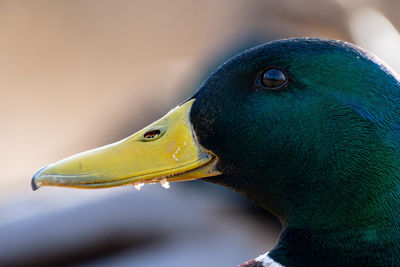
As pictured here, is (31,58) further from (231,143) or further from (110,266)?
(231,143)

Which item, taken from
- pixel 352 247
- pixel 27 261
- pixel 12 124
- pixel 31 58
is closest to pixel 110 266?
pixel 27 261

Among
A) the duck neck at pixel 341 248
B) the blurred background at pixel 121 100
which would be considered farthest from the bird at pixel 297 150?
the blurred background at pixel 121 100

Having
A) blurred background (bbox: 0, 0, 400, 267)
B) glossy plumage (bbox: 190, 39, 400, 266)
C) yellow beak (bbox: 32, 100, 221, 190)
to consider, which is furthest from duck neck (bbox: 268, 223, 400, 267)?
blurred background (bbox: 0, 0, 400, 267)

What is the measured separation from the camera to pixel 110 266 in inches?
170

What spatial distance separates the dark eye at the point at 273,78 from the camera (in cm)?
192

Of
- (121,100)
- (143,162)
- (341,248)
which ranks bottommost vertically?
(121,100)

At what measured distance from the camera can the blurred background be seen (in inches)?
172

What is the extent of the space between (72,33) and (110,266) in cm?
618

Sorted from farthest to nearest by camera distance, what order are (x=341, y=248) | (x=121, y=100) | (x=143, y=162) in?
(x=121, y=100) < (x=143, y=162) < (x=341, y=248)

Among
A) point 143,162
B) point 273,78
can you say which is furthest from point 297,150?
point 143,162

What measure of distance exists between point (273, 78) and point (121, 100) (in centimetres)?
688

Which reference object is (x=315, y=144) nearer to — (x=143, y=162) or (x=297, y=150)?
(x=297, y=150)

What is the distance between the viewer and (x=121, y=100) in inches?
342

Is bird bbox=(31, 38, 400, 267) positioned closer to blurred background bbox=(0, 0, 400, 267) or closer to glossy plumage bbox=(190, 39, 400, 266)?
glossy plumage bbox=(190, 39, 400, 266)
